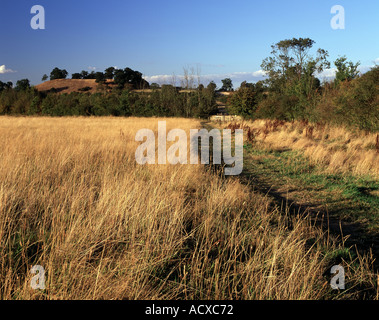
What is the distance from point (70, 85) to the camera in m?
79.9

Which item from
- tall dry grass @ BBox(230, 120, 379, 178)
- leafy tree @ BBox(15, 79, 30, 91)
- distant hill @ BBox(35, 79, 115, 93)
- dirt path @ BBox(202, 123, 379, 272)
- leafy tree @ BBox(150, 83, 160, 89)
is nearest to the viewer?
dirt path @ BBox(202, 123, 379, 272)

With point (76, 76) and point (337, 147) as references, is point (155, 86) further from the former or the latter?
point (337, 147)

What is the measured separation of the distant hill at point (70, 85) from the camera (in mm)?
75144

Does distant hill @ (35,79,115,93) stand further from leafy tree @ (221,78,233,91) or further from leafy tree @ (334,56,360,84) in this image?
leafy tree @ (334,56,360,84)

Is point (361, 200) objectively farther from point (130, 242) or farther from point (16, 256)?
point (16, 256)

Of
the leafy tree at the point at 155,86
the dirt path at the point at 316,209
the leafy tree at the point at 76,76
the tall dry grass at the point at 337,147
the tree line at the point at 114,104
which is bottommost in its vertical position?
the dirt path at the point at 316,209

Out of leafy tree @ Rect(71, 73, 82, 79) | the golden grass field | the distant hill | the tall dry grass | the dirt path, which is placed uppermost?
leafy tree @ Rect(71, 73, 82, 79)

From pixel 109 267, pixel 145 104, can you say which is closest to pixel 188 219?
pixel 109 267

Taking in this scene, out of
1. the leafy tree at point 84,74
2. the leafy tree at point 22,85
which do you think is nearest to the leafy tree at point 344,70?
the leafy tree at point 22,85

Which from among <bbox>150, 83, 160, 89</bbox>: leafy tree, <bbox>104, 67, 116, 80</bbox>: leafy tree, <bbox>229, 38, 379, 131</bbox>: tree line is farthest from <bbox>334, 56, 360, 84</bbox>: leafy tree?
<bbox>104, 67, 116, 80</bbox>: leafy tree

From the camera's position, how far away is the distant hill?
75.1 m

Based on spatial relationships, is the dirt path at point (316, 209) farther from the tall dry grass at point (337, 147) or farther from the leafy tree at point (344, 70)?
the leafy tree at point (344, 70)
